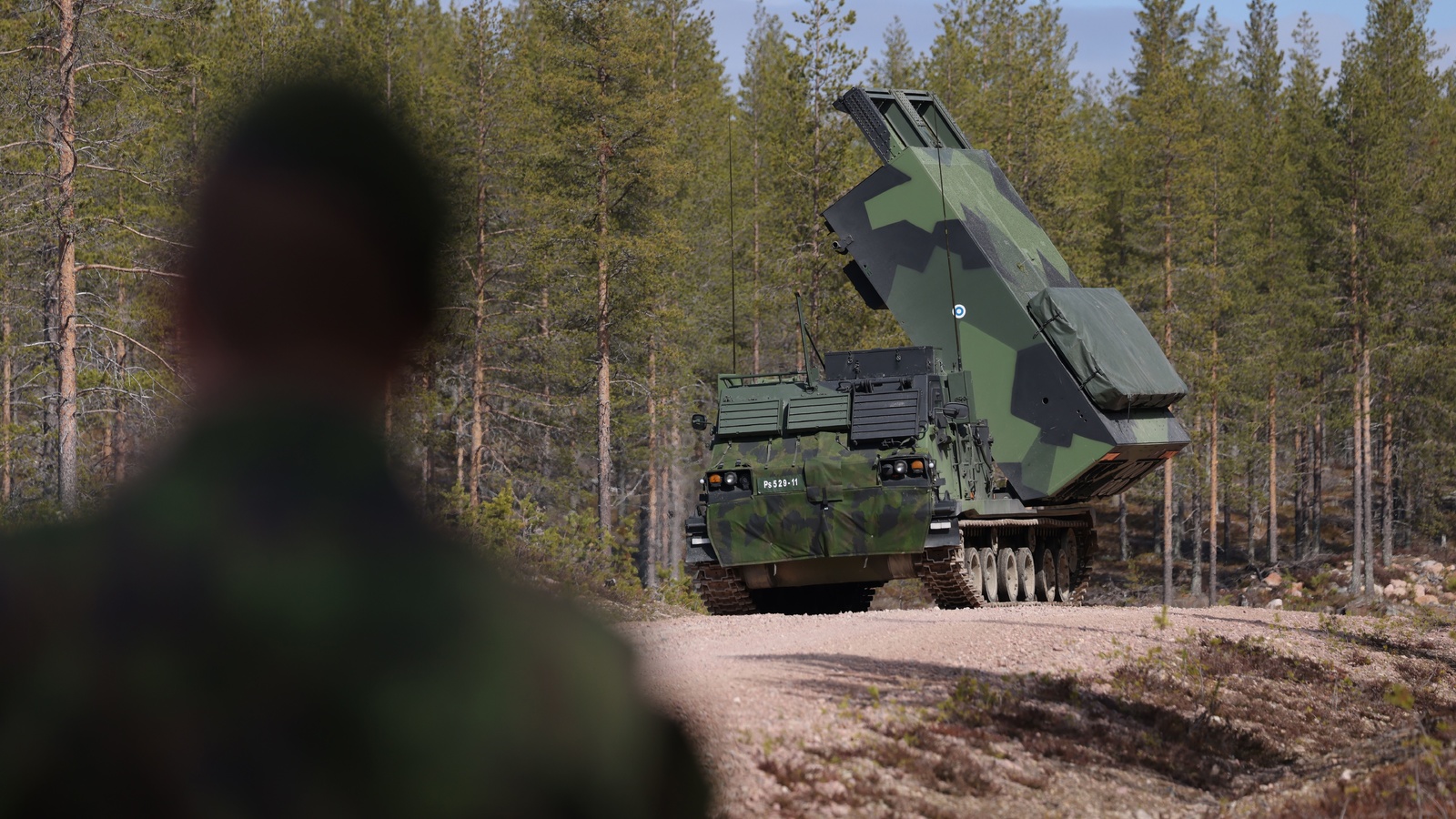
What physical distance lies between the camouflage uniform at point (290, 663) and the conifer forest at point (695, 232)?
15.6m

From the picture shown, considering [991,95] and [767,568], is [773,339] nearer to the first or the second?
[991,95]

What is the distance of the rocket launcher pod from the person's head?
15.2 meters

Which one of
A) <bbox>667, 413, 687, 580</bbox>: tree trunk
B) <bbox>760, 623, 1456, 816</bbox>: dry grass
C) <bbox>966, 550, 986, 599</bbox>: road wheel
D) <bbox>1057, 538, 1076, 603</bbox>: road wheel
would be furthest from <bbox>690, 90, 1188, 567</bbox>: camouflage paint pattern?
<bbox>667, 413, 687, 580</bbox>: tree trunk

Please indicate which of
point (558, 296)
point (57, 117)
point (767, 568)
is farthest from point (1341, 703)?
point (558, 296)

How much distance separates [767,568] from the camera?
14867 mm

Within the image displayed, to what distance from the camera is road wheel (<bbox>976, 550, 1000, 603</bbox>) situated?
633 inches

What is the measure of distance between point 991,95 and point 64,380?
2820 centimetres

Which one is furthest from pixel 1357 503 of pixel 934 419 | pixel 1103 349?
pixel 934 419

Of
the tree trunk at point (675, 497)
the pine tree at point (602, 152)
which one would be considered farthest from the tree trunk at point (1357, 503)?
the pine tree at point (602, 152)

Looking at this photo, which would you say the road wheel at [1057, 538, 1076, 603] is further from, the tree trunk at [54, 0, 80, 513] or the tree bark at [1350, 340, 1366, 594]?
the tree bark at [1350, 340, 1366, 594]

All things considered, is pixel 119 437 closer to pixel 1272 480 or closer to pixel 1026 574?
pixel 1026 574

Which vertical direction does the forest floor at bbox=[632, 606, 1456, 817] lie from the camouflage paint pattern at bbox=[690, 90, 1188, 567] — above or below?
below

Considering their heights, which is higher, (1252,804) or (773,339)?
(773,339)

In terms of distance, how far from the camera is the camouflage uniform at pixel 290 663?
1140mm
